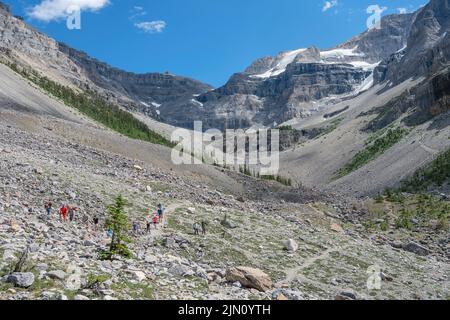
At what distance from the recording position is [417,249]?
36.3 meters

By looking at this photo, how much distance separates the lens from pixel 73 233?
72.0ft

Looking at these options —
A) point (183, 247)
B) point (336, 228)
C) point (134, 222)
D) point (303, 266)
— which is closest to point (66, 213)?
point (134, 222)

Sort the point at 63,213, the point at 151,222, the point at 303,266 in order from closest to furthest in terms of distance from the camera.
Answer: the point at 63,213, the point at 303,266, the point at 151,222

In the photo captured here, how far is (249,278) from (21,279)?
29.6 feet

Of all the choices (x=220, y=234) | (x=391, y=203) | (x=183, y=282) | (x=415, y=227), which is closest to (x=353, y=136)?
(x=391, y=203)

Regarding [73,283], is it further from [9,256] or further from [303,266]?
[303,266]

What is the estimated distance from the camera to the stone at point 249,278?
60.2 ft

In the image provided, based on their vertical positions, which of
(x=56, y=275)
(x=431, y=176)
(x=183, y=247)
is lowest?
(x=183, y=247)

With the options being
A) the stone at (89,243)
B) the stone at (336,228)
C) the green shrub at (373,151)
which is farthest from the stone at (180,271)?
the green shrub at (373,151)

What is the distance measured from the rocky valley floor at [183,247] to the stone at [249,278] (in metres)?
0.06

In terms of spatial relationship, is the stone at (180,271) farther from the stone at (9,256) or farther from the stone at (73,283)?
the stone at (9,256)

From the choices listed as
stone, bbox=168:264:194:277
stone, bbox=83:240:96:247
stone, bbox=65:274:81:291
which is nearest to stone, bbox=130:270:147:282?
stone, bbox=168:264:194:277

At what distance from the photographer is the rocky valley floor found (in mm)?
15242

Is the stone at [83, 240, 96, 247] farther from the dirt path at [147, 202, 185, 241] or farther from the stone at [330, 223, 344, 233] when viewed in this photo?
the stone at [330, 223, 344, 233]
